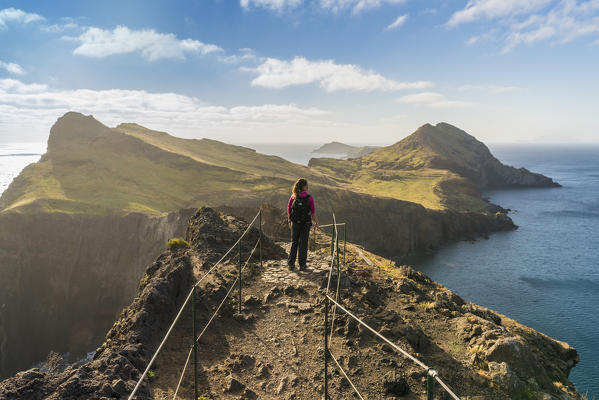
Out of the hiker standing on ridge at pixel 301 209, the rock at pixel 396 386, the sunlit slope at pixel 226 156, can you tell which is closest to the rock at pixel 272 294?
the hiker standing on ridge at pixel 301 209

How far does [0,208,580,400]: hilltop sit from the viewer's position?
6699mm

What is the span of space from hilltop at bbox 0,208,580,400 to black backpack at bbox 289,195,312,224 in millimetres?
2306

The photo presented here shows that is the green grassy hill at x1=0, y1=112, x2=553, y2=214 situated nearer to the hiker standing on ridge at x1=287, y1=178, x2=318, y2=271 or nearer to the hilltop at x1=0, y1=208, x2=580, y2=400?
the hiker standing on ridge at x1=287, y1=178, x2=318, y2=271

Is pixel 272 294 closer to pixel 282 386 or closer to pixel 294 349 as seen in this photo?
pixel 294 349

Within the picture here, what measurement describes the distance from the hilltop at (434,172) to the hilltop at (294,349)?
89.2 meters

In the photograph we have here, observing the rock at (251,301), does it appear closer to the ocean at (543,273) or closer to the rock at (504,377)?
the rock at (504,377)

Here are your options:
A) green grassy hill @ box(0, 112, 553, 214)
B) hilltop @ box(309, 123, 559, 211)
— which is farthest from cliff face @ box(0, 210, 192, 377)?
hilltop @ box(309, 123, 559, 211)

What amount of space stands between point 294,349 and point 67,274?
66.5 metres

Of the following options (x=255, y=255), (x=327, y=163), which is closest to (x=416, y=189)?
(x=327, y=163)

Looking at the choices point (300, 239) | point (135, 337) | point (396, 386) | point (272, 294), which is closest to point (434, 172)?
point (300, 239)

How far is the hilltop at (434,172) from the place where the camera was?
364 ft

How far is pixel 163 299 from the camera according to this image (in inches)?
366

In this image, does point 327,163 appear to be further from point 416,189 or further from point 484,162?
point 484,162

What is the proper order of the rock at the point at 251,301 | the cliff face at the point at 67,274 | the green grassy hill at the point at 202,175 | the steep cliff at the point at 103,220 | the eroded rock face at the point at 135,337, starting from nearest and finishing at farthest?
the eroded rock face at the point at 135,337 → the rock at the point at 251,301 → the cliff face at the point at 67,274 → the steep cliff at the point at 103,220 → the green grassy hill at the point at 202,175
